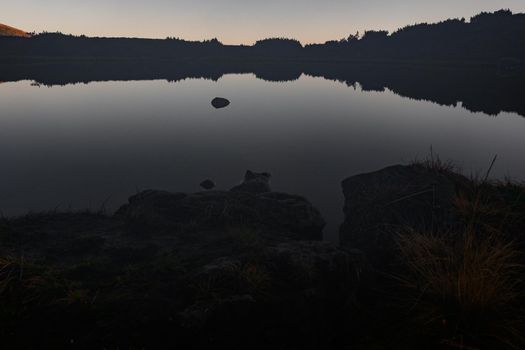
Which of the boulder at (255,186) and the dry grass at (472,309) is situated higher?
the dry grass at (472,309)

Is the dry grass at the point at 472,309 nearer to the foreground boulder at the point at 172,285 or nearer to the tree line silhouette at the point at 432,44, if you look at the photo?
the foreground boulder at the point at 172,285

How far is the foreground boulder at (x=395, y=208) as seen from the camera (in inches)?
360

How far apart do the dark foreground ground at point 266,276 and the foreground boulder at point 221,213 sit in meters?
0.05

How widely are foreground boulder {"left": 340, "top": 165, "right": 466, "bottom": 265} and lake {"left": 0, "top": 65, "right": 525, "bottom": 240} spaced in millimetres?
1756

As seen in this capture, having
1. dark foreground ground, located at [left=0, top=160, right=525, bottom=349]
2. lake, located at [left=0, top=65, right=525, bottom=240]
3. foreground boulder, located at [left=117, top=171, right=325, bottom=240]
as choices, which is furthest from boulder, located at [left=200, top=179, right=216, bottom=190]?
dark foreground ground, located at [left=0, top=160, right=525, bottom=349]

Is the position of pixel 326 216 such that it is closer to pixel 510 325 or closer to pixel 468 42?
pixel 510 325

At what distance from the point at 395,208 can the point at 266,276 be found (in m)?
5.17

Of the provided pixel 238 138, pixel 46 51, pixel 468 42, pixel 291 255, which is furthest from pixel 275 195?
pixel 46 51

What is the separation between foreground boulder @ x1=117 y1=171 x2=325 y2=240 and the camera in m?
10.1

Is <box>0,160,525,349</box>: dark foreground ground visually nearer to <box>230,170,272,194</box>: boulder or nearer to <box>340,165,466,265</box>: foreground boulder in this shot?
<box>340,165,466,265</box>: foreground boulder

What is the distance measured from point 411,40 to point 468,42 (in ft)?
166

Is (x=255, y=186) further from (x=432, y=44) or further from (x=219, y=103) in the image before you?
(x=432, y=44)

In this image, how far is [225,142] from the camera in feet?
82.4

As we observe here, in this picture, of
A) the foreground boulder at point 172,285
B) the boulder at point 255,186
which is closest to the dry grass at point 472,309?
the foreground boulder at point 172,285
